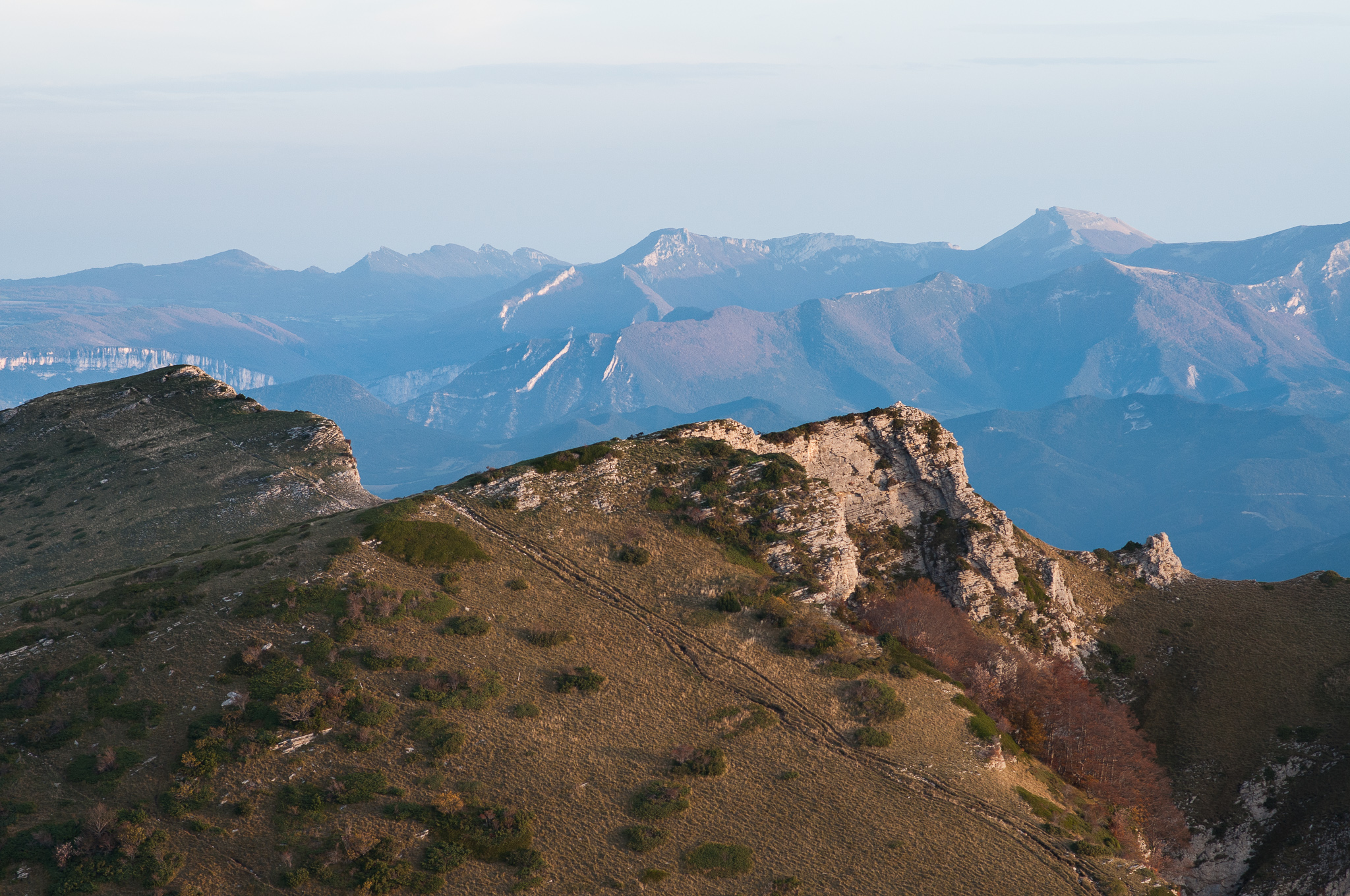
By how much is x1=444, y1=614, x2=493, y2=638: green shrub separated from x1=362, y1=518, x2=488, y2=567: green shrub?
7.11 meters

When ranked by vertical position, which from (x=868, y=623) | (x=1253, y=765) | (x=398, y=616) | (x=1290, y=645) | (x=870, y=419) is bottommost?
(x=1253, y=765)

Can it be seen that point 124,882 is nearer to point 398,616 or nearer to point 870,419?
point 398,616

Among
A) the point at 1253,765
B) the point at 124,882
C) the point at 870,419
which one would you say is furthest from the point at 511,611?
the point at 1253,765

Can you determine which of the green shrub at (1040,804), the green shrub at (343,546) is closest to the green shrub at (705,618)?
the green shrub at (1040,804)

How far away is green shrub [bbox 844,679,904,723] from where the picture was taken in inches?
2469

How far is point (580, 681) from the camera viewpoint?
60.7 m

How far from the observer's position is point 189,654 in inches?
2238

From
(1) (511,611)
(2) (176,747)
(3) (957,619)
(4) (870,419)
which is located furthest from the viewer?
(4) (870,419)

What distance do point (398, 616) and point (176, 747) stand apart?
16305 millimetres

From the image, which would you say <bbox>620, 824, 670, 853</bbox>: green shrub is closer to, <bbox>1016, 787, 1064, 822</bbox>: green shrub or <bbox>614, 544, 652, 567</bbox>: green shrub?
<bbox>1016, 787, 1064, 822</bbox>: green shrub

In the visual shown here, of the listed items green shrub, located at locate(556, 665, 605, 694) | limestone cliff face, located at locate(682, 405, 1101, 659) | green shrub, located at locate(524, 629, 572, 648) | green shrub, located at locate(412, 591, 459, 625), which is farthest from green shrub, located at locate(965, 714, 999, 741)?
green shrub, located at locate(412, 591, 459, 625)

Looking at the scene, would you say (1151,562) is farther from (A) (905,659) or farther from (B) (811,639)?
(B) (811,639)

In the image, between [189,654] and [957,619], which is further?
[957,619]

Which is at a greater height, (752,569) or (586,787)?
(752,569)
